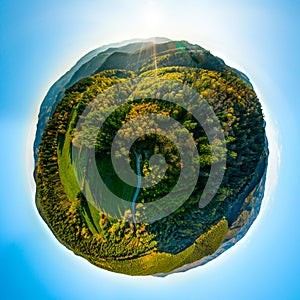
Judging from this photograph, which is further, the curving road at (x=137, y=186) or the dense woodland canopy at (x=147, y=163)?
the dense woodland canopy at (x=147, y=163)

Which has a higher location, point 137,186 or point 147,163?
point 147,163

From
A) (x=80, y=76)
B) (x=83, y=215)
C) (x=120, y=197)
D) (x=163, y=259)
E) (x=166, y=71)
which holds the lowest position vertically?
(x=163, y=259)

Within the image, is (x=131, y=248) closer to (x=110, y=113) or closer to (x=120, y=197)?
(x=120, y=197)

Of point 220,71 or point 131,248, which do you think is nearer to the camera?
point 131,248

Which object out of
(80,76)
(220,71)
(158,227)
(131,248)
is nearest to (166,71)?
(220,71)

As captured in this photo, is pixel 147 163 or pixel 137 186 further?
pixel 137 186

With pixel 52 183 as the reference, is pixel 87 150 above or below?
above

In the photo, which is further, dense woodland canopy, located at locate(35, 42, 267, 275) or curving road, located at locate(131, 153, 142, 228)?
dense woodland canopy, located at locate(35, 42, 267, 275)
